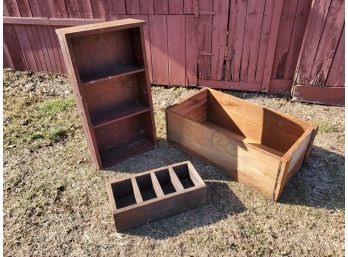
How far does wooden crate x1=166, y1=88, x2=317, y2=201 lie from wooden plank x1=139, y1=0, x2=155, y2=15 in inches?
79.7

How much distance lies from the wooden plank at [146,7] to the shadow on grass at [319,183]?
11.9 ft

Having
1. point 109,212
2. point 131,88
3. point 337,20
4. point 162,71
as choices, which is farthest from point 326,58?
point 109,212

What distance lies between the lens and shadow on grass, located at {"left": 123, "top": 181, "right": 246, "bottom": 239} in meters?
3.19

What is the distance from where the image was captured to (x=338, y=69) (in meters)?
5.03

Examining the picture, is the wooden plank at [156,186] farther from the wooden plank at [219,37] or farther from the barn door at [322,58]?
the barn door at [322,58]

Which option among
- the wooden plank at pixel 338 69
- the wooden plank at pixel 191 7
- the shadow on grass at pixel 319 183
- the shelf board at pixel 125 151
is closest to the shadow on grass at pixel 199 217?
the shadow on grass at pixel 319 183

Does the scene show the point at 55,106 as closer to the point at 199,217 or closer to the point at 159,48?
the point at 159,48

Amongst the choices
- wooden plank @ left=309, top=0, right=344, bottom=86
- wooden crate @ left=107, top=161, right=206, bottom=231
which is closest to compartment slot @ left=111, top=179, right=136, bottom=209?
wooden crate @ left=107, top=161, right=206, bottom=231

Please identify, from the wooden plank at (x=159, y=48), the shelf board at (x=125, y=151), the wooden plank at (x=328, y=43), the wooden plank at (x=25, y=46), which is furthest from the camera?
the wooden plank at (x=25, y=46)

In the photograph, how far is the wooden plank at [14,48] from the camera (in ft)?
21.0

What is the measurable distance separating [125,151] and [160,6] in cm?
272

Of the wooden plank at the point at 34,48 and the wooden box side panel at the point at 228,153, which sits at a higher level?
the wooden plank at the point at 34,48


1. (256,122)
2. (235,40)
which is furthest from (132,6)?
(256,122)

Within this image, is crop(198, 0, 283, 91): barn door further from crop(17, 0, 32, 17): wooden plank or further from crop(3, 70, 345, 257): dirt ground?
crop(17, 0, 32, 17): wooden plank
